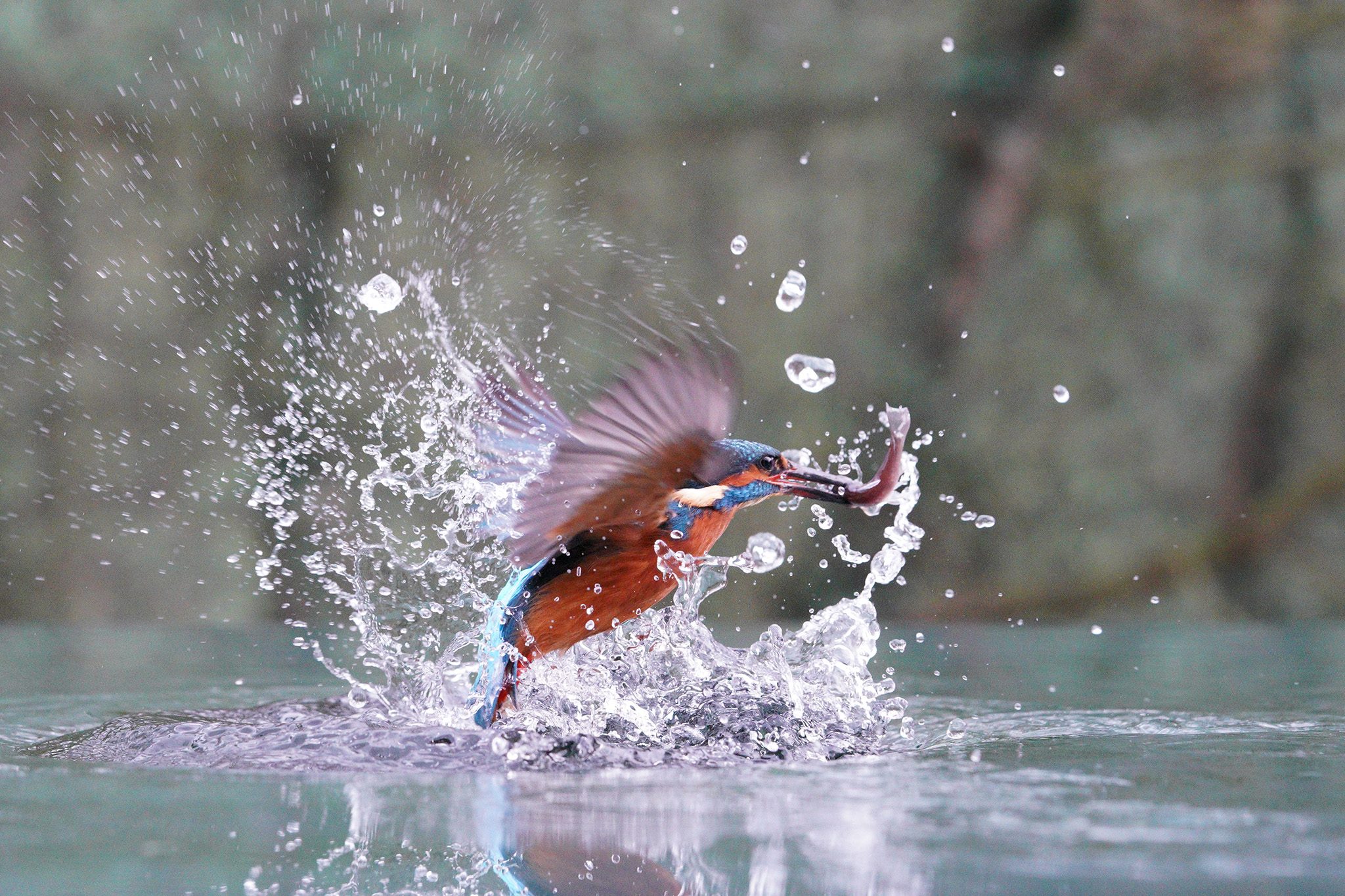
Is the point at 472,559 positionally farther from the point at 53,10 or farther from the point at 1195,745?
the point at 53,10

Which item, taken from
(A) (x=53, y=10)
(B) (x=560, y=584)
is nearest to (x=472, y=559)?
(B) (x=560, y=584)

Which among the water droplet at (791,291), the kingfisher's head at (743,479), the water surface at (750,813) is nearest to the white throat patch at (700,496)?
the kingfisher's head at (743,479)

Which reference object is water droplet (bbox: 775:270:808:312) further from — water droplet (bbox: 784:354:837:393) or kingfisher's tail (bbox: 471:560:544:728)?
kingfisher's tail (bbox: 471:560:544:728)

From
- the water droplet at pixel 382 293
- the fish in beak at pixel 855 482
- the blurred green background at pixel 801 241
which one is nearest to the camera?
the fish in beak at pixel 855 482

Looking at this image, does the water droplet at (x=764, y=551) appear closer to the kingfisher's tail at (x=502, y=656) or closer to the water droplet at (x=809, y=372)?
the water droplet at (x=809, y=372)

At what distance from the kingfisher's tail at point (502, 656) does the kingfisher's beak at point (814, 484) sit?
51 cm

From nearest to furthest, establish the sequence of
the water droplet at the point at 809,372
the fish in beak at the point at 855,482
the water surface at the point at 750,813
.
Result: the water surface at the point at 750,813, the fish in beak at the point at 855,482, the water droplet at the point at 809,372

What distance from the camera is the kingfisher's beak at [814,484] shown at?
257 cm

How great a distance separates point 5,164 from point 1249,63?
6.10m

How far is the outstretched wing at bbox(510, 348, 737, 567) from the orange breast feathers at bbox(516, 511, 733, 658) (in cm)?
6

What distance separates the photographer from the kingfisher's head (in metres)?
2.61

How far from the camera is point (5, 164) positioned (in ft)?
22.9

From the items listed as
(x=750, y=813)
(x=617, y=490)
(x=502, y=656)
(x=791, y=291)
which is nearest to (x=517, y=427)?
(x=617, y=490)

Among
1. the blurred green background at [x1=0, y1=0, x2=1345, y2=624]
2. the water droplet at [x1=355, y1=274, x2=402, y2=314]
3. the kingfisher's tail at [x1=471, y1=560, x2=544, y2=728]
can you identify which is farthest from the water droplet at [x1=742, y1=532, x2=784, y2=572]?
the blurred green background at [x1=0, y1=0, x2=1345, y2=624]
